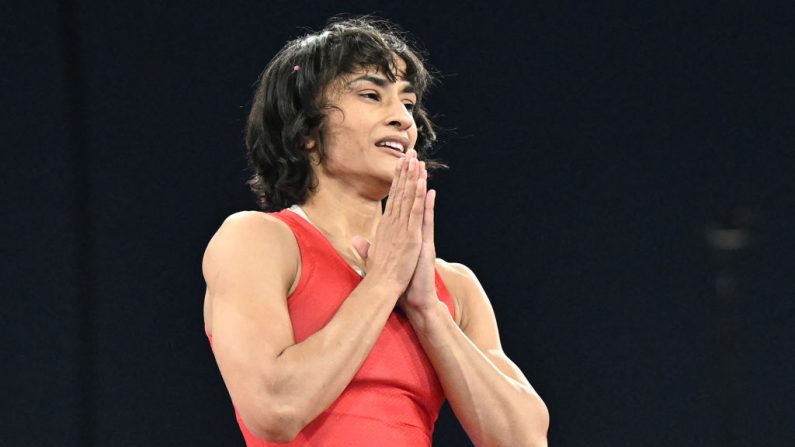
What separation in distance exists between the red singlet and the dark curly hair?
0.44 ft

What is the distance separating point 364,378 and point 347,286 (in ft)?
0.43

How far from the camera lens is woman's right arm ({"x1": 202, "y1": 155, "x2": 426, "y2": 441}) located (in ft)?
4.38

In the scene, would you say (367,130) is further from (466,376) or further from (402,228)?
(466,376)

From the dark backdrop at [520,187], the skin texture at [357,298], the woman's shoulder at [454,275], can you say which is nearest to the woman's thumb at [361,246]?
the skin texture at [357,298]

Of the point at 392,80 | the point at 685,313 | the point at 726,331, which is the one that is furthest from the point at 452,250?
the point at 392,80

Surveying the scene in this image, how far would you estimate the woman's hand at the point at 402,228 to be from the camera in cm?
146

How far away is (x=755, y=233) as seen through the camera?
104 inches

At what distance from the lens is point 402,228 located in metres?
1.47

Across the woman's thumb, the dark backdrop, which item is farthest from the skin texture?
the dark backdrop

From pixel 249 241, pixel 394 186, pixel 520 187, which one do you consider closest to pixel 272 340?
pixel 249 241

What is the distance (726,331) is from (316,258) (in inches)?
35.6

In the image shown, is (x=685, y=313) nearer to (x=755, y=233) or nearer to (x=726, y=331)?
(x=755, y=233)

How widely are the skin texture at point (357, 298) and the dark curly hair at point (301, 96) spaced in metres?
0.02

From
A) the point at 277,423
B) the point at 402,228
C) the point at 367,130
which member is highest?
the point at 367,130
